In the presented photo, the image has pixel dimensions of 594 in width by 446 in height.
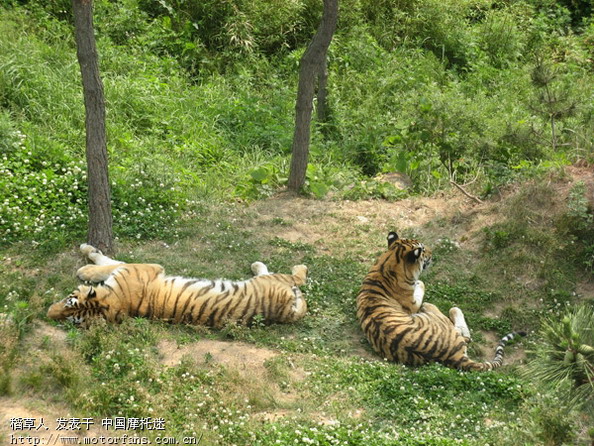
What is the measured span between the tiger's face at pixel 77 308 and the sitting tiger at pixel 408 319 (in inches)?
92.3

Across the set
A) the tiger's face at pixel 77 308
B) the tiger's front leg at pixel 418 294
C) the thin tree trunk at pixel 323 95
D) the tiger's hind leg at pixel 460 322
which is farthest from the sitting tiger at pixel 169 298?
the thin tree trunk at pixel 323 95

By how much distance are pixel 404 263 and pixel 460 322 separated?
0.75m

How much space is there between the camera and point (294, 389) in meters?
5.79

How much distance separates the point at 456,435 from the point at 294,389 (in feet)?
4.13

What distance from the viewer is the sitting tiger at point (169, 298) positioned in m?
6.26

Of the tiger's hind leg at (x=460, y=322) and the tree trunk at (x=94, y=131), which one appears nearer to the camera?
the tree trunk at (x=94, y=131)

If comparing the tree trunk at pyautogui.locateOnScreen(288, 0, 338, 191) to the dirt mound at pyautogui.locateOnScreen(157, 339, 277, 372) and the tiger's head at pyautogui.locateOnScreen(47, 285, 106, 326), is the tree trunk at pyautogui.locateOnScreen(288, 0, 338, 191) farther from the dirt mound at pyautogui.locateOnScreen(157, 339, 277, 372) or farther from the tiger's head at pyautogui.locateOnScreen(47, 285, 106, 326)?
the tiger's head at pyautogui.locateOnScreen(47, 285, 106, 326)

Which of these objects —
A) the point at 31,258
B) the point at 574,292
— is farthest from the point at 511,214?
the point at 31,258

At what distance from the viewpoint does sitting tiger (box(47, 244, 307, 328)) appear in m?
6.26

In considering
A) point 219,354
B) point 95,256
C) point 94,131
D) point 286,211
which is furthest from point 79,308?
point 286,211

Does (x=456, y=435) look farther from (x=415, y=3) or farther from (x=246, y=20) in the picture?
(x=415, y=3)

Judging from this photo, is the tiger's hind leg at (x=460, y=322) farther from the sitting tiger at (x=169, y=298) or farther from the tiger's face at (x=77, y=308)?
the tiger's face at (x=77, y=308)

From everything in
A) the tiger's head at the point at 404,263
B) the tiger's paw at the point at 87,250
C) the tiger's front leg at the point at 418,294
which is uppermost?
the tiger's head at the point at 404,263

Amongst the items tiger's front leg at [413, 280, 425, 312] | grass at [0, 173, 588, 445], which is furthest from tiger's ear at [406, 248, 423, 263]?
grass at [0, 173, 588, 445]
